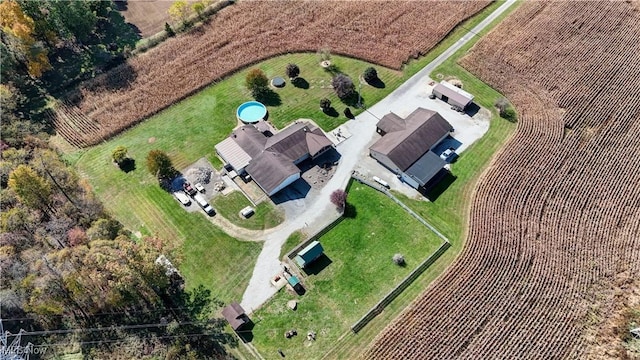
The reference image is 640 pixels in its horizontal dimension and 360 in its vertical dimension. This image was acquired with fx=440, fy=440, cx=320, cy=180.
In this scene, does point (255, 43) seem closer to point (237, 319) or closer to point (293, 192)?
point (293, 192)

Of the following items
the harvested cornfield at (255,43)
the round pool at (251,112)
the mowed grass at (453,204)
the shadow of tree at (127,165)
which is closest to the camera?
the mowed grass at (453,204)

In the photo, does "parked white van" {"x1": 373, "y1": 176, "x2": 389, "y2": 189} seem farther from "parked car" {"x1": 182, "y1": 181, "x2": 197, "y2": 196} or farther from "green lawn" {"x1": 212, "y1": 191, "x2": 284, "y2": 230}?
"parked car" {"x1": 182, "y1": 181, "x2": 197, "y2": 196}

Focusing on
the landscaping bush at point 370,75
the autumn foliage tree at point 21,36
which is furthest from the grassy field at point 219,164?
the autumn foliage tree at point 21,36

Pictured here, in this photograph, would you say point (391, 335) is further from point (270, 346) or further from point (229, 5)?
point (229, 5)

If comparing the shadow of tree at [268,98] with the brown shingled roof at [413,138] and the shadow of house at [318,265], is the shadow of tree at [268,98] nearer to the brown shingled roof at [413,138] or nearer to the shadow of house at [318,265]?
the brown shingled roof at [413,138]

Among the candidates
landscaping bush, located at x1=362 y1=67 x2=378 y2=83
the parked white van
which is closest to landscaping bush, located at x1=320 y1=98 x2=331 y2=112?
landscaping bush, located at x1=362 y1=67 x2=378 y2=83

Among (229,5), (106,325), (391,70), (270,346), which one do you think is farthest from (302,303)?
(229,5)
